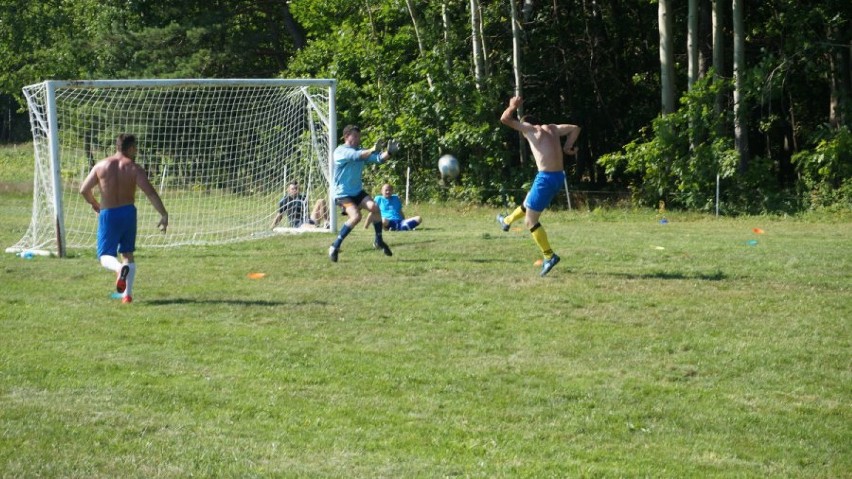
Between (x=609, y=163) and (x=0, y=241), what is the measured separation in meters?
14.2

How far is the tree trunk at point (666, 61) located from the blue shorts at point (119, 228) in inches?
666

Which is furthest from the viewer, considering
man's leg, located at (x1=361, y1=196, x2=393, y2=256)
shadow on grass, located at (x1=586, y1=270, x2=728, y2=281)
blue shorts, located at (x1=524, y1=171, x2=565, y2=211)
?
man's leg, located at (x1=361, y1=196, x2=393, y2=256)

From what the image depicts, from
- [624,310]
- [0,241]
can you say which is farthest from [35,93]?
[624,310]

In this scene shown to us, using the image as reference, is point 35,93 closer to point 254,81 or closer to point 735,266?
point 254,81

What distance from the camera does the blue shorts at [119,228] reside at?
11.6 m

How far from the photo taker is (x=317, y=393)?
7.92 metres

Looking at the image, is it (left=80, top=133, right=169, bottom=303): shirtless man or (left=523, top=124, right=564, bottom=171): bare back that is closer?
(left=80, top=133, right=169, bottom=303): shirtless man

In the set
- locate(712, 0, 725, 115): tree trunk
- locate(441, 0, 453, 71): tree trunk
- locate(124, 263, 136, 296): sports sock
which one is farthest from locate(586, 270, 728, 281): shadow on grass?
locate(441, 0, 453, 71): tree trunk

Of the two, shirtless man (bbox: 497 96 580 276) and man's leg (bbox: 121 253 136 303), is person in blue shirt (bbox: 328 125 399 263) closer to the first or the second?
shirtless man (bbox: 497 96 580 276)

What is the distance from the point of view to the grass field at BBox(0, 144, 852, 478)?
21.7 ft

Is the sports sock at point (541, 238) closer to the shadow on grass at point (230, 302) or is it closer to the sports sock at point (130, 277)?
the shadow on grass at point (230, 302)

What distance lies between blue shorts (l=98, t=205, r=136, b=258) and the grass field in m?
0.61

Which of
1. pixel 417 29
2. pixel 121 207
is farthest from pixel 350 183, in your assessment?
pixel 417 29

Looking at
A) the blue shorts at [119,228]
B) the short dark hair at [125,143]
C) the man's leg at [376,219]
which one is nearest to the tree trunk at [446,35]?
the man's leg at [376,219]
